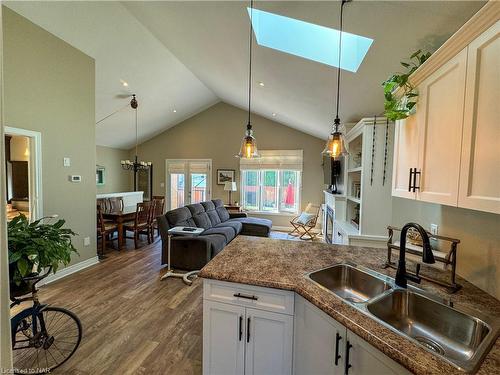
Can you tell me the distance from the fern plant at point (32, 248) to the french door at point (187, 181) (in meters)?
5.81

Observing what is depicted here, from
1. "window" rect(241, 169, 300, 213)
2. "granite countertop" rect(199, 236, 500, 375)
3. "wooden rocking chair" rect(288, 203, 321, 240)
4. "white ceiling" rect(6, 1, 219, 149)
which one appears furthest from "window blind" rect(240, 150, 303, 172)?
"granite countertop" rect(199, 236, 500, 375)

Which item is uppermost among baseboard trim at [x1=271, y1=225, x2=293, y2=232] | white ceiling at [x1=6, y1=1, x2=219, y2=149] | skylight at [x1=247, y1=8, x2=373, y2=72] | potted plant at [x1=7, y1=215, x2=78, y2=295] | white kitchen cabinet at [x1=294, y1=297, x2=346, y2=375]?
white ceiling at [x1=6, y1=1, x2=219, y2=149]

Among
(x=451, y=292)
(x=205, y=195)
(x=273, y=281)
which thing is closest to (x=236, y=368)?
(x=273, y=281)

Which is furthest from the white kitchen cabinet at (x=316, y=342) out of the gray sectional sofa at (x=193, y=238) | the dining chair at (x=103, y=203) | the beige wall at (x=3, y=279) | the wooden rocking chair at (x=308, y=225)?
the dining chair at (x=103, y=203)

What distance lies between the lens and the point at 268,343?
141 cm

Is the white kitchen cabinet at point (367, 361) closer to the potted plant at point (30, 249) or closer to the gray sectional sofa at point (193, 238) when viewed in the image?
the potted plant at point (30, 249)

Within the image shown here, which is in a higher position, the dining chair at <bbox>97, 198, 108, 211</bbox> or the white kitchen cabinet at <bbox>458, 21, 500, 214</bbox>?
the white kitchen cabinet at <bbox>458, 21, 500, 214</bbox>

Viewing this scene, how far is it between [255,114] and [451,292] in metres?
6.30

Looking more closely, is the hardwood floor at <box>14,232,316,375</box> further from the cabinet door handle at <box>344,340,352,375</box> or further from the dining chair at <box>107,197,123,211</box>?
the dining chair at <box>107,197,123,211</box>

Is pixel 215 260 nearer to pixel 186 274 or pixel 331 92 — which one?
pixel 186 274

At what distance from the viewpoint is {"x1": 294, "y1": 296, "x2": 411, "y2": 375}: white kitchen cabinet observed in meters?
0.95

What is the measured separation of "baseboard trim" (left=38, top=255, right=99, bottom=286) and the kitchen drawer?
2910 millimetres

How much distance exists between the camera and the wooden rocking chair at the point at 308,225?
18.9ft

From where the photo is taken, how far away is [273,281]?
1.38 metres
